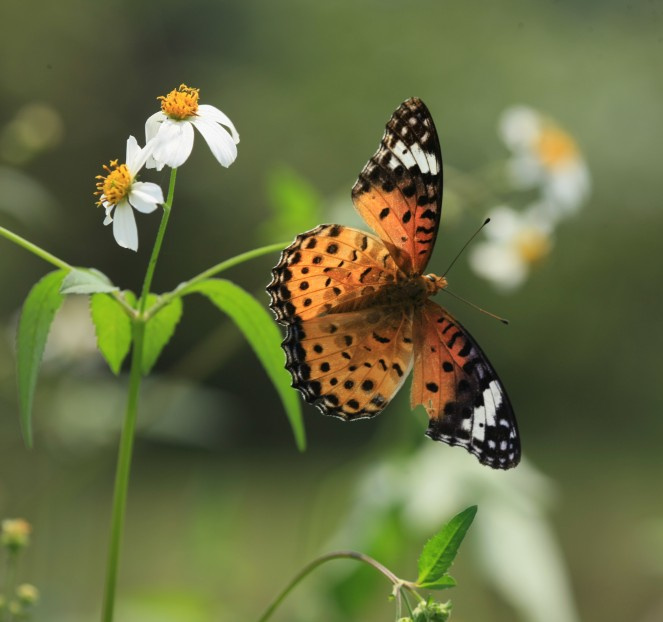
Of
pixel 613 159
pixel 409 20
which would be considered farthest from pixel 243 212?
pixel 613 159

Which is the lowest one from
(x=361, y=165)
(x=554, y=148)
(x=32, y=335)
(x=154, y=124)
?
(x=32, y=335)

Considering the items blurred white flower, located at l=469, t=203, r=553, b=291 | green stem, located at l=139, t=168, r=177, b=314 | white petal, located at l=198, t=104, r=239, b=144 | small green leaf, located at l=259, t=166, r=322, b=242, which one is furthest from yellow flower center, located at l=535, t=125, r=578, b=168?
green stem, located at l=139, t=168, r=177, b=314

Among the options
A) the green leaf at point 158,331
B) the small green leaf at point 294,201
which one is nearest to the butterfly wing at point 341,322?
the green leaf at point 158,331

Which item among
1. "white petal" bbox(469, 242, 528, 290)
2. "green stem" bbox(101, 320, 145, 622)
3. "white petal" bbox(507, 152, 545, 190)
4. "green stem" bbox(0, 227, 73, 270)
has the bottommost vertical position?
"green stem" bbox(101, 320, 145, 622)

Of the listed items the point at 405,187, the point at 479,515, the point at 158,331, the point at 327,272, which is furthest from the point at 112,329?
the point at 479,515

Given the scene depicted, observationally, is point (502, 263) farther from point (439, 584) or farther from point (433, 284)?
point (439, 584)

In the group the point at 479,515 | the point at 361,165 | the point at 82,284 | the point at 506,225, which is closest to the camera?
the point at 82,284

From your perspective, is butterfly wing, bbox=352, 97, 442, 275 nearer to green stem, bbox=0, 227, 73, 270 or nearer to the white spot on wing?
the white spot on wing
